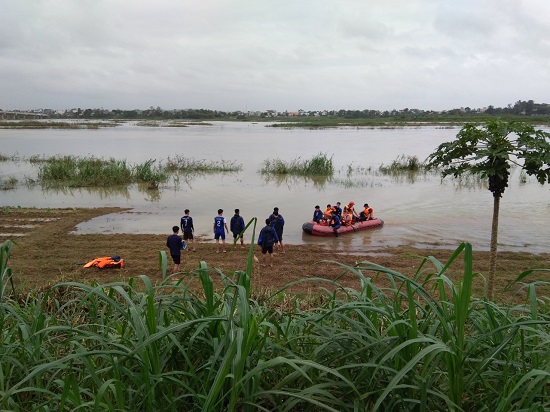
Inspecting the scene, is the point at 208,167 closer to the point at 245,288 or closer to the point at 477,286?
the point at 477,286

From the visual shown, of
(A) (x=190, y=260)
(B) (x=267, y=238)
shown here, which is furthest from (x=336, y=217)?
(A) (x=190, y=260)

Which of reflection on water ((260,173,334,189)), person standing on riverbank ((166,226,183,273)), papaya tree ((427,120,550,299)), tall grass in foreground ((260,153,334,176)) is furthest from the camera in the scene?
tall grass in foreground ((260,153,334,176))

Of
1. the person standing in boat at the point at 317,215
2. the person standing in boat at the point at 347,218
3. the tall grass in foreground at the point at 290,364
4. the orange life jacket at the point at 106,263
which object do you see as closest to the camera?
the tall grass in foreground at the point at 290,364

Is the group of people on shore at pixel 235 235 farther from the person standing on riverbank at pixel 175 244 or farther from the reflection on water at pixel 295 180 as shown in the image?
the reflection on water at pixel 295 180

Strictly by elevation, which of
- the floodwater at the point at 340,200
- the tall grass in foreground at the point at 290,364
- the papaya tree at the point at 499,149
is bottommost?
the floodwater at the point at 340,200

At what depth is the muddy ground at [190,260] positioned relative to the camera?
30.0ft

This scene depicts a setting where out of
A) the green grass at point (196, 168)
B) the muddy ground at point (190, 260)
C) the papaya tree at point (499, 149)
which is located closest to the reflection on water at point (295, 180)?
the green grass at point (196, 168)

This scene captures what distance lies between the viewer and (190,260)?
10.9 meters

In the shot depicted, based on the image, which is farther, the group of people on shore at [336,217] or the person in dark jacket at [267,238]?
the group of people on shore at [336,217]

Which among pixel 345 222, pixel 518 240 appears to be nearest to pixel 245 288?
pixel 345 222

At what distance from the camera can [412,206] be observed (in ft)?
62.4

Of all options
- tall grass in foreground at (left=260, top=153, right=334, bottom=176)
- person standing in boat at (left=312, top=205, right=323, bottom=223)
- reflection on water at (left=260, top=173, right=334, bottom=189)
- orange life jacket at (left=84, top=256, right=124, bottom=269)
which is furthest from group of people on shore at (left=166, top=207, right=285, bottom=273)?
tall grass in foreground at (left=260, top=153, right=334, bottom=176)

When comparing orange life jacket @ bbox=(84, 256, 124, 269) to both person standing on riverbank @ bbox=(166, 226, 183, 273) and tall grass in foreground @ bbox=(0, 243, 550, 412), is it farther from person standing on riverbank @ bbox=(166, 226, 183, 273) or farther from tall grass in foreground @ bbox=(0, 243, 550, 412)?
tall grass in foreground @ bbox=(0, 243, 550, 412)

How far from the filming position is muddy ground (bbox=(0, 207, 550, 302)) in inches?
360
